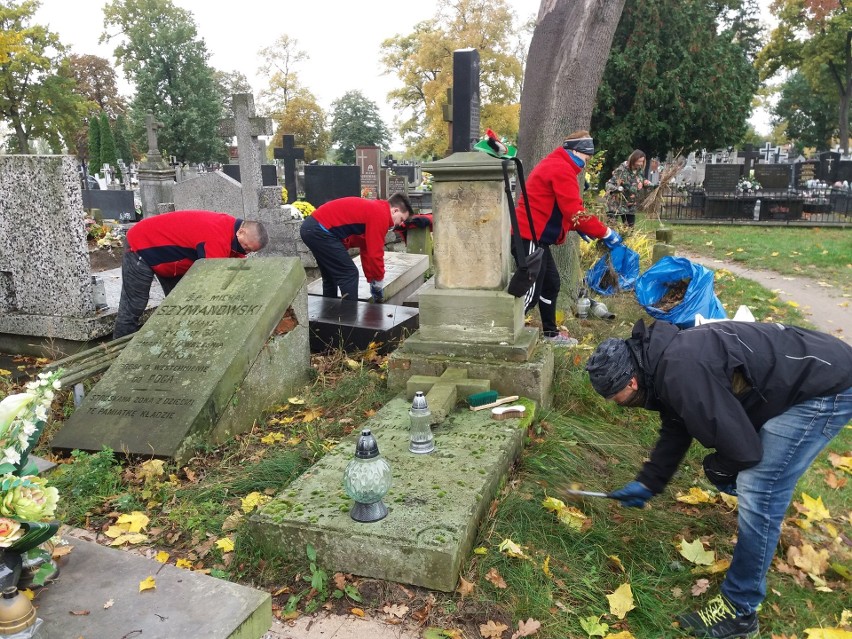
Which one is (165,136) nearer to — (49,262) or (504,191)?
(49,262)

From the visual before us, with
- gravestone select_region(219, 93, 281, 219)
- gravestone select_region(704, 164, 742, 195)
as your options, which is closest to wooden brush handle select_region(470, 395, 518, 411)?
gravestone select_region(219, 93, 281, 219)

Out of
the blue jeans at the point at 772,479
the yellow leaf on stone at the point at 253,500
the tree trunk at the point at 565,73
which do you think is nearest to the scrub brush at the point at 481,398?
the yellow leaf on stone at the point at 253,500

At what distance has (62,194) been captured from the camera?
5.70 m

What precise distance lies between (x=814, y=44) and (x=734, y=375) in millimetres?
37461

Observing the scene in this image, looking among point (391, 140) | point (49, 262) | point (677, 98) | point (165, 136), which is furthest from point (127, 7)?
point (49, 262)

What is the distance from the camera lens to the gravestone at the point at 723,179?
1872cm

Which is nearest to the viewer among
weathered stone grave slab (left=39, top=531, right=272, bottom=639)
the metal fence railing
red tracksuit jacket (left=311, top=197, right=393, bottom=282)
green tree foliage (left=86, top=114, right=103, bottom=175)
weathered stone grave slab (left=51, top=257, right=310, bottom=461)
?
weathered stone grave slab (left=39, top=531, right=272, bottom=639)

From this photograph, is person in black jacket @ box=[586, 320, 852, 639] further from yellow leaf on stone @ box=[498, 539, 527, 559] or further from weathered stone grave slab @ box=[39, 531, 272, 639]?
weathered stone grave slab @ box=[39, 531, 272, 639]

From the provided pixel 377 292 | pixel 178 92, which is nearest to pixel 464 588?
pixel 377 292

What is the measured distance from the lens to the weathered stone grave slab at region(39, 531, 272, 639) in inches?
68.5

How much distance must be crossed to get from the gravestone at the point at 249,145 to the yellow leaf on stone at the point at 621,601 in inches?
351

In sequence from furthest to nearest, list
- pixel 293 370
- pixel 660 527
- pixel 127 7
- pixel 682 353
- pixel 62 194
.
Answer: pixel 127 7 → pixel 62 194 → pixel 293 370 → pixel 660 527 → pixel 682 353

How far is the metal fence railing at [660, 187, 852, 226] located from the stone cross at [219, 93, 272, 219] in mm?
10665

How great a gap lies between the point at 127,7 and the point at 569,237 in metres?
49.1
